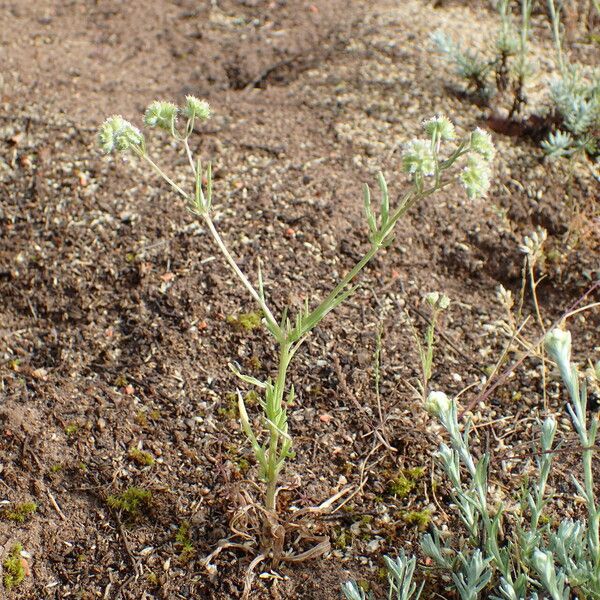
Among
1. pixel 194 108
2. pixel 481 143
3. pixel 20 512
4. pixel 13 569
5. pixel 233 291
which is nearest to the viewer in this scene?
pixel 481 143

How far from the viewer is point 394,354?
3.02 m

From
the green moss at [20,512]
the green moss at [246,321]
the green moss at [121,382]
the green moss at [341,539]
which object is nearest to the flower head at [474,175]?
the green moss at [341,539]

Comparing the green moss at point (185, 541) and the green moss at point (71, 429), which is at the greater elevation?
the green moss at point (71, 429)

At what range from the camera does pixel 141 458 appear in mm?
2701

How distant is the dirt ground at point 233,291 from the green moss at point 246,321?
0.03m

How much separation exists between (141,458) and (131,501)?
16 centimetres

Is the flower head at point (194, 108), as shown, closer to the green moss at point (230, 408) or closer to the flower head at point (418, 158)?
the flower head at point (418, 158)

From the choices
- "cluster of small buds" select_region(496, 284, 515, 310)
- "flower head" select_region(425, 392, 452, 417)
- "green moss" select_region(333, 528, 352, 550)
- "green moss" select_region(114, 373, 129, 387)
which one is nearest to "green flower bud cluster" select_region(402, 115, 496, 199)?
"flower head" select_region(425, 392, 452, 417)

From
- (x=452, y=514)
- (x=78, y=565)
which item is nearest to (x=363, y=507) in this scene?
(x=452, y=514)

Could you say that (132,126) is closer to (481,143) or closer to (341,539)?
(481,143)

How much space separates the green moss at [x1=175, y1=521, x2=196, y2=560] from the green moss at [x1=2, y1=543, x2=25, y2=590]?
48 centimetres

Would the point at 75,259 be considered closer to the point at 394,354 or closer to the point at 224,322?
the point at 224,322

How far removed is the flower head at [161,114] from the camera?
2195 millimetres

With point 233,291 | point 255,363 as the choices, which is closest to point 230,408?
point 255,363
